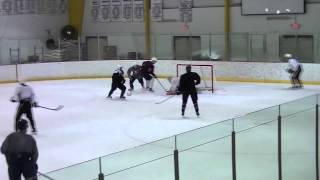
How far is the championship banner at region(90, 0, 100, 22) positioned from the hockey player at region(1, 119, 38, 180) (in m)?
20.7

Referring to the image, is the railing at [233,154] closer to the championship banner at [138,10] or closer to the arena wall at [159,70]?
the arena wall at [159,70]

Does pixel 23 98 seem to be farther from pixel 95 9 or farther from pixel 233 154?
pixel 95 9

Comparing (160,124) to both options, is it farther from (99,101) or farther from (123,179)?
(123,179)

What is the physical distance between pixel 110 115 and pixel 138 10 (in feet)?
40.7

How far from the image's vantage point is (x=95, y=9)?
26.4m

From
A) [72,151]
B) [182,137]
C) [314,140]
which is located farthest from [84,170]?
[72,151]

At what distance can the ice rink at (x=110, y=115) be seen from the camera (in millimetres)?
9963

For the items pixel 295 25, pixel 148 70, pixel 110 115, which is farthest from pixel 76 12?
pixel 110 115

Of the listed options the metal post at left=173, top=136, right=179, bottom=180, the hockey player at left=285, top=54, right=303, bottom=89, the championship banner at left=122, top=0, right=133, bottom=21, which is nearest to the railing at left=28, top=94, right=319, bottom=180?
the metal post at left=173, top=136, right=179, bottom=180

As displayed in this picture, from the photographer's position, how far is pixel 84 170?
3746 mm

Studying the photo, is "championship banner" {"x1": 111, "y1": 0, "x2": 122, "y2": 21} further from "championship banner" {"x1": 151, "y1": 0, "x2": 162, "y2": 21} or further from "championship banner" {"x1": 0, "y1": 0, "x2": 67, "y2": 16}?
"championship banner" {"x1": 0, "y1": 0, "x2": 67, "y2": 16}

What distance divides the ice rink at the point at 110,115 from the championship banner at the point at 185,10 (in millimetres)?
4701

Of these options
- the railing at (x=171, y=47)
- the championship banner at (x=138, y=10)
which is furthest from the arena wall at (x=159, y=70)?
the championship banner at (x=138, y=10)

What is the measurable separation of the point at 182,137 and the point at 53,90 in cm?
1526
